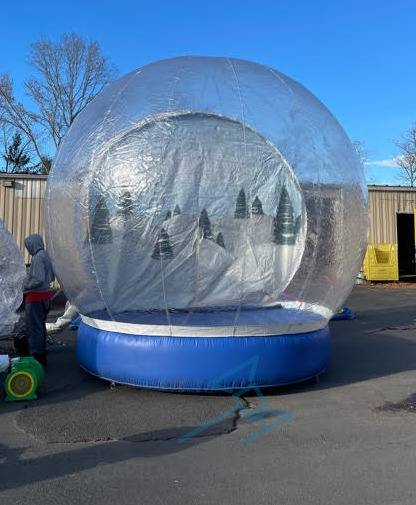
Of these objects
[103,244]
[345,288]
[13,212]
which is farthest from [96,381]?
[13,212]

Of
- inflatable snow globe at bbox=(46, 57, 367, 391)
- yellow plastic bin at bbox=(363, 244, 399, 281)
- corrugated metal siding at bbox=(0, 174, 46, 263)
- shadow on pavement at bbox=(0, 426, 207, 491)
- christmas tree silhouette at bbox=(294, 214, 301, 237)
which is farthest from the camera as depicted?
yellow plastic bin at bbox=(363, 244, 399, 281)

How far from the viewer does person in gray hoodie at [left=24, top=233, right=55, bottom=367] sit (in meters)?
6.20

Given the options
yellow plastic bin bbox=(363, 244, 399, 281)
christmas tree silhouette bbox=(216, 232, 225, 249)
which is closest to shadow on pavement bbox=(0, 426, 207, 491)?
christmas tree silhouette bbox=(216, 232, 225, 249)

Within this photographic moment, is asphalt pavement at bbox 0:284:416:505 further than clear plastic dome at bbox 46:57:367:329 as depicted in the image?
No

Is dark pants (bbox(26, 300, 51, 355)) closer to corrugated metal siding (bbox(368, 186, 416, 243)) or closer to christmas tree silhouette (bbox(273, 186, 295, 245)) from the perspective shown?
christmas tree silhouette (bbox(273, 186, 295, 245))

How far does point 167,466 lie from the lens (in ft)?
11.7

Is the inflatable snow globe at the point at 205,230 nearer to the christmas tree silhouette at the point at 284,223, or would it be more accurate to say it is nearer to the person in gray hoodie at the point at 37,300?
the christmas tree silhouette at the point at 284,223

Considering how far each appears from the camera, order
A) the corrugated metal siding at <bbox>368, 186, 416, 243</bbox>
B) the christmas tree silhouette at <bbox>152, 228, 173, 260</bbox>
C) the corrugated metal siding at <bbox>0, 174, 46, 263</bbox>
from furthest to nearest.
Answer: the corrugated metal siding at <bbox>368, 186, 416, 243</bbox> < the corrugated metal siding at <bbox>0, 174, 46, 263</bbox> < the christmas tree silhouette at <bbox>152, 228, 173, 260</bbox>

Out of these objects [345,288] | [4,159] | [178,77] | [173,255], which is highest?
[4,159]

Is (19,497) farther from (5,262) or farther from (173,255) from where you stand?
(5,262)

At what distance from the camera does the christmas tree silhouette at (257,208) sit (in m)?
5.41

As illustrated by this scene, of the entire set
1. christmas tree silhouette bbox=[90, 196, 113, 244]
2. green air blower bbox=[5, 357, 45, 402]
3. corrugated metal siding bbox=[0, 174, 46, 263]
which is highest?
corrugated metal siding bbox=[0, 174, 46, 263]

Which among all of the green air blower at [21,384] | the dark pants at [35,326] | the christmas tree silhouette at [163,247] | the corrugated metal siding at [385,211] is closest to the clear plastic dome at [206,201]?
the christmas tree silhouette at [163,247]

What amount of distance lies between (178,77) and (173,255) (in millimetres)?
2236
